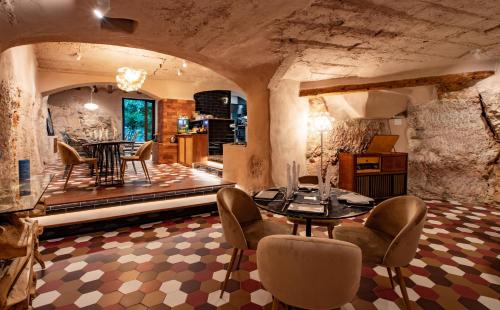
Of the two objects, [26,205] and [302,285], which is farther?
[26,205]

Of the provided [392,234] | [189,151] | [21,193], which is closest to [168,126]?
[189,151]

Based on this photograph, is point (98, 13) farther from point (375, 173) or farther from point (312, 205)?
point (375, 173)

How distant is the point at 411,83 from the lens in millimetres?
4500

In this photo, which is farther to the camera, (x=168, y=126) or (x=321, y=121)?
(x=168, y=126)

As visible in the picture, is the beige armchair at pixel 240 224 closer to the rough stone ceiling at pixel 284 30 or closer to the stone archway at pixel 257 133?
the rough stone ceiling at pixel 284 30

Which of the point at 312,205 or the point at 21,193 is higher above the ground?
the point at 21,193

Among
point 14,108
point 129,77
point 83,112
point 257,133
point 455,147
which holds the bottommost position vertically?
point 455,147

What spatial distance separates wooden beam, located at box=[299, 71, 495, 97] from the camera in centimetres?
427

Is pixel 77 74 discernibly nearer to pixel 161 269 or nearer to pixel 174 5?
pixel 174 5

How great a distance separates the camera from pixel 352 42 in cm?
345

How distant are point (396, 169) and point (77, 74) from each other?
26.2 feet

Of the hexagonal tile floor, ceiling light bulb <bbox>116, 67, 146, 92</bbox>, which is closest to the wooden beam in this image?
the hexagonal tile floor

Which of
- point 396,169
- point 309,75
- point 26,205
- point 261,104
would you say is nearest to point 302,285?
point 26,205

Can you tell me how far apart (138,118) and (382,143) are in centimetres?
1107
